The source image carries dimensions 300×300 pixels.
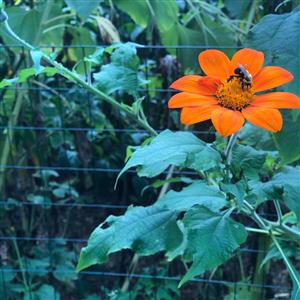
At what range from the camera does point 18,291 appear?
1.54 meters

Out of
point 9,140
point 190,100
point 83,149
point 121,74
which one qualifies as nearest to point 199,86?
point 190,100

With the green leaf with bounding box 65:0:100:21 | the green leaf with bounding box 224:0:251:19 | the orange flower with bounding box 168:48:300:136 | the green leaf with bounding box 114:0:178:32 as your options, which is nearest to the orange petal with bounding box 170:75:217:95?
the orange flower with bounding box 168:48:300:136

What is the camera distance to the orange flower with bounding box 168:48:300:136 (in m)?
0.76

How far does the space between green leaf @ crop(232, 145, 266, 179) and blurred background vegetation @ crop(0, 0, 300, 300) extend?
1.40 feet

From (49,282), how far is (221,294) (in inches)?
17.9

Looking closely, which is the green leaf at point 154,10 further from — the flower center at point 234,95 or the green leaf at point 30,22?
the flower center at point 234,95

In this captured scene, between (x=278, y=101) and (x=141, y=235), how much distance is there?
0.32 meters

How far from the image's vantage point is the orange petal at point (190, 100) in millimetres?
791

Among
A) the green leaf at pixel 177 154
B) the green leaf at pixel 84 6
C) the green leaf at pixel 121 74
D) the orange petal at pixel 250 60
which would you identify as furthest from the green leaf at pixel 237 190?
the green leaf at pixel 84 6

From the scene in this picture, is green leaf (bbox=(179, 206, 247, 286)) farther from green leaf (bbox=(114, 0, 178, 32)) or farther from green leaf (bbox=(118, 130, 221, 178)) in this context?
green leaf (bbox=(114, 0, 178, 32))

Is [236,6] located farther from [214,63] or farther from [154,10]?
[214,63]

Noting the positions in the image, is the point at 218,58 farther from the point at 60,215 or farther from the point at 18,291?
the point at 60,215

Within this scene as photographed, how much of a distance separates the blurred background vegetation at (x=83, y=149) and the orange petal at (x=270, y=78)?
429 mm

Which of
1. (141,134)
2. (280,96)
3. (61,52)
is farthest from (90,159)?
(280,96)
